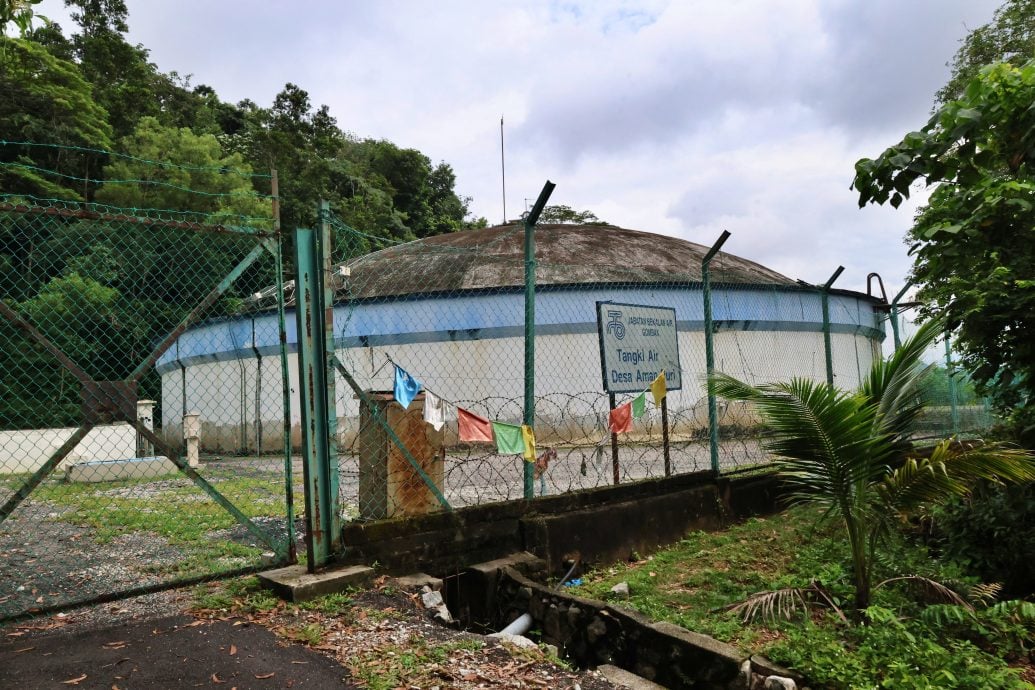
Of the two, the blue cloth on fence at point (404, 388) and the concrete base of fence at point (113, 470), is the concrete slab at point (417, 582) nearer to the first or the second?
the blue cloth on fence at point (404, 388)

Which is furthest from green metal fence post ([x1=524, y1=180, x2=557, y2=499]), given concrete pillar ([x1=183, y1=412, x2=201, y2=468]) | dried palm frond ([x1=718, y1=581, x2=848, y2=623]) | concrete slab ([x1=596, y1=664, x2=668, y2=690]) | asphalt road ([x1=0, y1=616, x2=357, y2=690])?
concrete pillar ([x1=183, y1=412, x2=201, y2=468])

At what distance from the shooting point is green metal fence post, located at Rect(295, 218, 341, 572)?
180 inches

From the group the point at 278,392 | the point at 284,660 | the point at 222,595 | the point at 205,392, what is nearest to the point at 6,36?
the point at 222,595

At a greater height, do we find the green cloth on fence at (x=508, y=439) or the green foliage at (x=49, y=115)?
the green foliage at (x=49, y=115)

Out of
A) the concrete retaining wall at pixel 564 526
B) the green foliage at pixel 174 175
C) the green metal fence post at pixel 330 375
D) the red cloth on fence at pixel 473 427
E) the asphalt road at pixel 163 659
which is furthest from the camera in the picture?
the green foliage at pixel 174 175

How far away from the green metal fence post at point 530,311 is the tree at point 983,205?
2.43 m

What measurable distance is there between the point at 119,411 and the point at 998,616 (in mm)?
5604

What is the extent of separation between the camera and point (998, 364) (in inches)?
220

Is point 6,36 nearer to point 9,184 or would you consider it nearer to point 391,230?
point 9,184

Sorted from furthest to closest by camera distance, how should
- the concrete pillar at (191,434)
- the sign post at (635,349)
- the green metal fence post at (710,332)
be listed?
the concrete pillar at (191,434) → the green metal fence post at (710,332) → the sign post at (635,349)

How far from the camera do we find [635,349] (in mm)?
6820

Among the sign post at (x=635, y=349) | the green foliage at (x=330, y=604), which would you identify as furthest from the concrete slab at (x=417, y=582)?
the sign post at (x=635, y=349)

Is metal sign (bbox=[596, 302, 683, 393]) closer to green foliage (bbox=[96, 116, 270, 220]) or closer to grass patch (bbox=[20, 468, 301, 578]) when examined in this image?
grass patch (bbox=[20, 468, 301, 578])

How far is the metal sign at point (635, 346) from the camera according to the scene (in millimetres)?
6516
